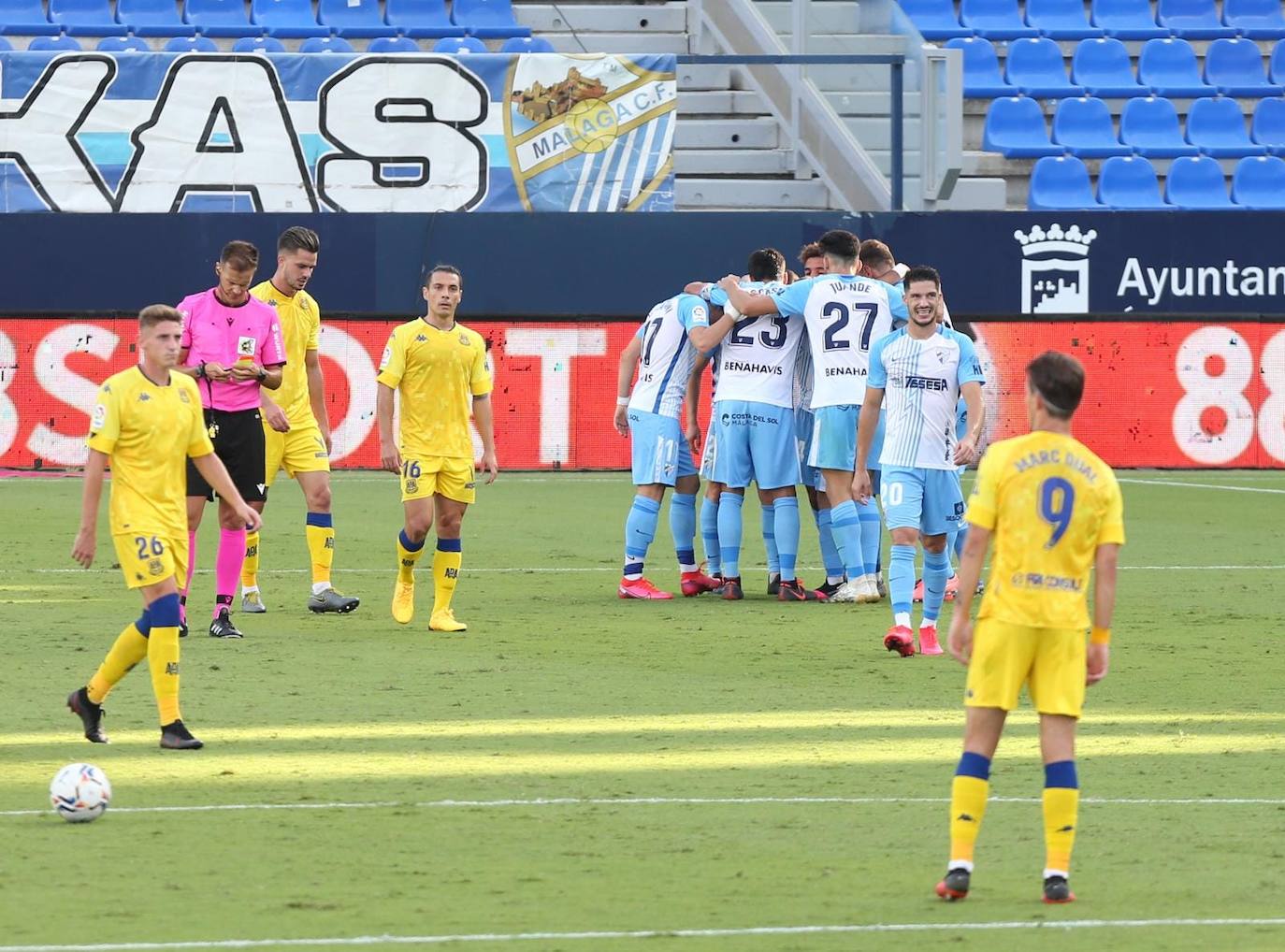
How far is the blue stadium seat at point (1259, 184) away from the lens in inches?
992

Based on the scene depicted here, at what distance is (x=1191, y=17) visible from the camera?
27.7m

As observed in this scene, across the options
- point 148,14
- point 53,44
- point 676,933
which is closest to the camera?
point 676,933

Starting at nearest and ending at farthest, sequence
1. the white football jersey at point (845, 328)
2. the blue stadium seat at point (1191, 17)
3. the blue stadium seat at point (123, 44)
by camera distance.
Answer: the white football jersey at point (845, 328)
the blue stadium seat at point (123, 44)
the blue stadium seat at point (1191, 17)

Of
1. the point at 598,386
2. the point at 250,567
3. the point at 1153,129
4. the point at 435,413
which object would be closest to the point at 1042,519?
the point at 435,413

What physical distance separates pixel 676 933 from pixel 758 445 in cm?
770

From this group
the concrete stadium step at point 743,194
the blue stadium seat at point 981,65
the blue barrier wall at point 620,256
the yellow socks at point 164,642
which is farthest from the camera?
the blue stadium seat at point 981,65

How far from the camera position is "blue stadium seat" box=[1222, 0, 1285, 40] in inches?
1085

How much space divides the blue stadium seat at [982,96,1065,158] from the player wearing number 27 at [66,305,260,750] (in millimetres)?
18345

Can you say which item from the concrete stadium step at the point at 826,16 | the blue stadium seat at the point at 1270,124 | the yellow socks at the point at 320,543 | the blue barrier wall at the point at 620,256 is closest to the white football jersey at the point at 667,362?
the yellow socks at the point at 320,543

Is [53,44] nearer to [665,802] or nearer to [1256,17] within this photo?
[1256,17]

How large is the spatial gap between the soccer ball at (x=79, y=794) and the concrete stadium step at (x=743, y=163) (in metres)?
18.2

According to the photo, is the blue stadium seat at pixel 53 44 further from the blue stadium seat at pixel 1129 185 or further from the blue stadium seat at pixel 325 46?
the blue stadium seat at pixel 1129 185

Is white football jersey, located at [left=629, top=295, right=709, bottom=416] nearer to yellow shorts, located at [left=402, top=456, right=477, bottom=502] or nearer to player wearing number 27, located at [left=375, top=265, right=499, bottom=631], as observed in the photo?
player wearing number 27, located at [left=375, top=265, right=499, bottom=631]

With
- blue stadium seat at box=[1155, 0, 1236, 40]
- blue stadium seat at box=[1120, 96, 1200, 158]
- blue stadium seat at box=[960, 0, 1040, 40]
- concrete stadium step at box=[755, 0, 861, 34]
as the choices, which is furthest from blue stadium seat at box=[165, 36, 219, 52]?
blue stadium seat at box=[1155, 0, 1236, 40]
